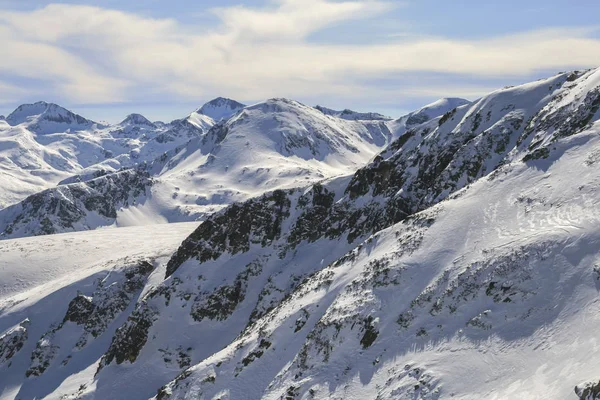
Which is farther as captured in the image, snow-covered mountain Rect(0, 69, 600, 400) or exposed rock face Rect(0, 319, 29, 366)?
exposed rock face Rect(0, 319, 29, 366)

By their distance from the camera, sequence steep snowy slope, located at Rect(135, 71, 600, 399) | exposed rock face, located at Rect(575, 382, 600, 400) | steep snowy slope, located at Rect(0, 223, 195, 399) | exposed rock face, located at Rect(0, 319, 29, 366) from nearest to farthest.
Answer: exposed rock face, located at Rect(575, 382, 600, 400) < steep snowy slope, located at Rect(135, 71, 600, 399) < steep snowy slope, located at Rect(0, 223, 195, 399) < exposed rock face, located at Rect(0, 319, 29, 366)

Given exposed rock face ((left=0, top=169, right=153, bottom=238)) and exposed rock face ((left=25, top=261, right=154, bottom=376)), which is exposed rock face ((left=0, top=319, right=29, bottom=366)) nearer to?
exposed rock face ((left=25, top=261, right=154, bottom=376))

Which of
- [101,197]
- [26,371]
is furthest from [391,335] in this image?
[101,197]

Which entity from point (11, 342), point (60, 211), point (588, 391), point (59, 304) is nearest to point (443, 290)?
point (588, 391)

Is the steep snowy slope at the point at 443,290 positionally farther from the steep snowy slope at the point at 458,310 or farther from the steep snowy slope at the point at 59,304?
the steep snowy slope at the point at 59,304

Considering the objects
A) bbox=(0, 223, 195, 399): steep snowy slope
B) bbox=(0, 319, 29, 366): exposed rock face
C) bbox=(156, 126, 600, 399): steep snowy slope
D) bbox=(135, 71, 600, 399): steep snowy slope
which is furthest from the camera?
bbox=(0, 319, 29, 366): exposed rock face

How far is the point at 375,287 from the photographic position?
30016mm

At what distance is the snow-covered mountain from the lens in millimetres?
21641

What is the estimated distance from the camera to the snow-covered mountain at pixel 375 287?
71.0 feet

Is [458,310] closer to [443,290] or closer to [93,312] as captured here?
[443,290]

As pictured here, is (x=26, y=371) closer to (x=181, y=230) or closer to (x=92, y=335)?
(x=92, y=335)

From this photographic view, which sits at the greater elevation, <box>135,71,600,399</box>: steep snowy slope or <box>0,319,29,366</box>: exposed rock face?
<box>135,71,600,399</box>: steep snowy slope

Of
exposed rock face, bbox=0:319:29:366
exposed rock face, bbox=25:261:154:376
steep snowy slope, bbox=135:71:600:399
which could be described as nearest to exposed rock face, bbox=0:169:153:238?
exposed rock face, bbox=0:319:29:366

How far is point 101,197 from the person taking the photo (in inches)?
7721
